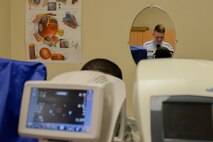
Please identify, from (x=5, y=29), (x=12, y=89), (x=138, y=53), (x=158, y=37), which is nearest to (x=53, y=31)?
(x=5, y=29)

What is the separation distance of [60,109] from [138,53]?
3.82 ft

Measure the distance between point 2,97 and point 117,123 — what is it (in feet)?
1.51

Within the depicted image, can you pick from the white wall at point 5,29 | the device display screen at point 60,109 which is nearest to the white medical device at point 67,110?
the device display screen at point 60,109

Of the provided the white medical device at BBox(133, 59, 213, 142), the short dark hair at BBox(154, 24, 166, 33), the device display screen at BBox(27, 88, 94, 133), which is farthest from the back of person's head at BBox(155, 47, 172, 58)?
the device display screen at BBox(27, 88, 94, 133)

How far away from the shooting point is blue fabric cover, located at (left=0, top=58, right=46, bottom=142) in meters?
1.14

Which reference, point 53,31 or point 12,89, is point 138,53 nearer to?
point 53,31

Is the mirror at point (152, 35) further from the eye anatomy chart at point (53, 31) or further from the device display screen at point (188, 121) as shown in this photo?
the device display screen at point (188, 121)

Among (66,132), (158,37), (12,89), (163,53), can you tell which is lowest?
(66,132)

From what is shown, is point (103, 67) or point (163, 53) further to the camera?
point (163, 53)

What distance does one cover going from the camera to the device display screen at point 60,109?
892mm

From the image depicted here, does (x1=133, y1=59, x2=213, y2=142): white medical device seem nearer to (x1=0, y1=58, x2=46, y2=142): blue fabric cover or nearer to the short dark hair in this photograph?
(x1=0, y1=58, x2=46, y2=142): blue fabric cover

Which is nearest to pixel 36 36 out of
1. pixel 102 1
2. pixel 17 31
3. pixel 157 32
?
pixel 17 31

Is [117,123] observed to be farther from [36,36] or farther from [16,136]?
[36,36]

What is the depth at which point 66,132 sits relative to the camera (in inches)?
35.0
